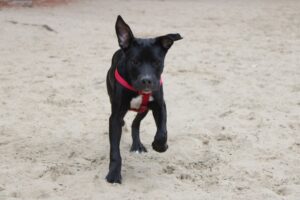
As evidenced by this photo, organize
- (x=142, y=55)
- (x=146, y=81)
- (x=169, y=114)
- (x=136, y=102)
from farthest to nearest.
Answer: (x=169, y=114) → (x=136, y=102) → (x=142, y=55) → (x=146, y=81)

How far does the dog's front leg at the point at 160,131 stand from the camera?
4914 mm

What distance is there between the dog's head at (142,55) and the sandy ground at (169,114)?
861mm

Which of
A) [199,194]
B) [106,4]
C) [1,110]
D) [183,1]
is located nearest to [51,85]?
[1,110]

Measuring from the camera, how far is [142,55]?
4730 millimetres

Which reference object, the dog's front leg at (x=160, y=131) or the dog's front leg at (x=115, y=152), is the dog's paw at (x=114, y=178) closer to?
the dog's front leg at (x=115, y=152)

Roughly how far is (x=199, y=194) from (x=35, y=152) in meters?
1.71

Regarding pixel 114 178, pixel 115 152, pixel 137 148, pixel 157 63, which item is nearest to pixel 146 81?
pixel 157 63

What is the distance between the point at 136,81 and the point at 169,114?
6.94ft

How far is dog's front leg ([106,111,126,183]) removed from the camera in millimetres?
4828

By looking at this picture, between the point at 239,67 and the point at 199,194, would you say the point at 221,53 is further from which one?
the point at 199,194

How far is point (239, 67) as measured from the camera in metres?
8.74

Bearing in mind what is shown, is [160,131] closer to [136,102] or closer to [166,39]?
[136,102]

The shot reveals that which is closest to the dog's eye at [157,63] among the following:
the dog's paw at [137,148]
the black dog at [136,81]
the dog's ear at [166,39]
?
the black dog at [136,81]

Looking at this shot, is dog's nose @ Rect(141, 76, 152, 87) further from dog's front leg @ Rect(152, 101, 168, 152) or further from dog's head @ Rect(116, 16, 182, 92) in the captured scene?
dog's front leg @ Rect(152, 101, 168, 152)
